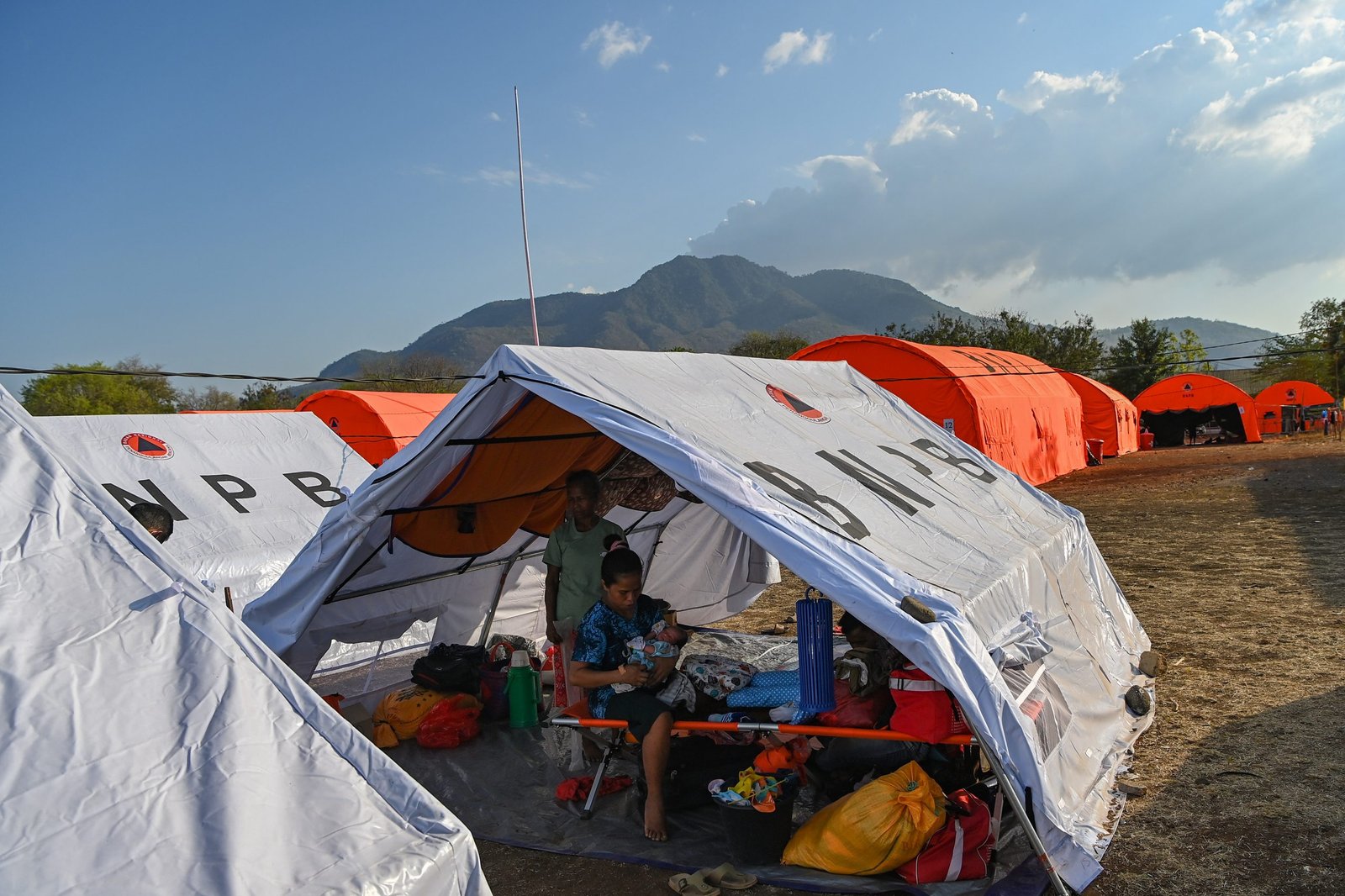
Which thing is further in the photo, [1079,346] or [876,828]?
[1079,346]

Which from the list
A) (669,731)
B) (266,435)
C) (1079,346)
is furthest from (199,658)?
(1079,346)

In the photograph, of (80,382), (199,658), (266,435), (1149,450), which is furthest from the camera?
(80,382)

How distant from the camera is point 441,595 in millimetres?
7688

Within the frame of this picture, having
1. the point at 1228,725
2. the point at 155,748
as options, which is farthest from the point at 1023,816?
the point at 155,748

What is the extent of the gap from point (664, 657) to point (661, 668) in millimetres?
62

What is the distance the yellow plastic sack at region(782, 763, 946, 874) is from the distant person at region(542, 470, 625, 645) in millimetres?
2469

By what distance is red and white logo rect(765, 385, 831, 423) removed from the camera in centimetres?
671

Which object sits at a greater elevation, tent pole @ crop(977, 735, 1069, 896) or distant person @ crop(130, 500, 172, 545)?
distant person @ crop(130, 500, 172, 545)

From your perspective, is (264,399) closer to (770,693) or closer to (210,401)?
(210,401)

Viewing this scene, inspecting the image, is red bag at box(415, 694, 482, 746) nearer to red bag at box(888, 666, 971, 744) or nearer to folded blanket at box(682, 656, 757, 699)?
folded blanket at box(682, 656, 757, 699)

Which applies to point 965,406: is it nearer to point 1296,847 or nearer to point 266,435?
point 266,435

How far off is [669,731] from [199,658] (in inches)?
103

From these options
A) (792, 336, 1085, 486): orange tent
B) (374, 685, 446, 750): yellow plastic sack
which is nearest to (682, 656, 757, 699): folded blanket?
(374, 685, 446, 750): yellow plastic sack

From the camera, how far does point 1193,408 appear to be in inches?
1379
